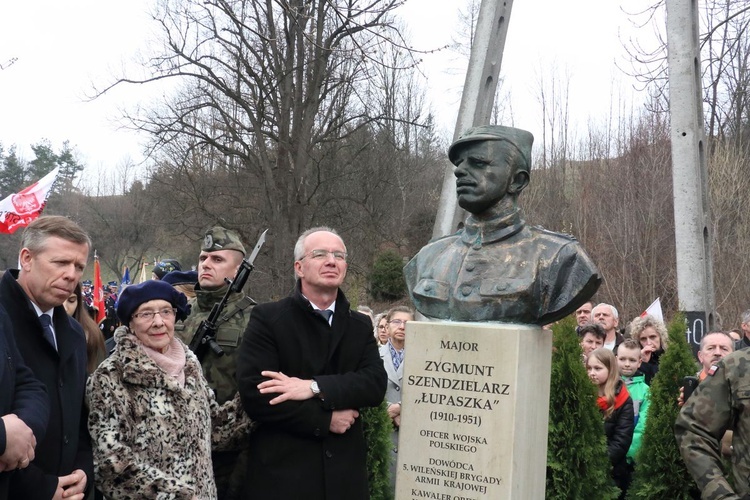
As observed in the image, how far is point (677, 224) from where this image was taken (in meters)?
7.90

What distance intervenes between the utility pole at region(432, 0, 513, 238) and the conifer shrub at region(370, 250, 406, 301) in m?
17.4

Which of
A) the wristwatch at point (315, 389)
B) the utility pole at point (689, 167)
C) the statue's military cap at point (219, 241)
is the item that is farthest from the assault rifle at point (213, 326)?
the utility pole at point (689, 167)

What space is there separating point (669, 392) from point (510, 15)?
13.2ft

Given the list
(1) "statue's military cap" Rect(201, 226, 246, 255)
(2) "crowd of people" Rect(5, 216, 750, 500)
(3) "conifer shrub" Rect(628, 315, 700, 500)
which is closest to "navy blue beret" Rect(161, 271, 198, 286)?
(1) "statue's military cap" Rect(201, 226, 246, 255)

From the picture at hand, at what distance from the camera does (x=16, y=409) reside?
125 inches

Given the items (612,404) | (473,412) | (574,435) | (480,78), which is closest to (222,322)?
(473,412)

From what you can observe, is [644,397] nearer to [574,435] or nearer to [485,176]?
[574,435]

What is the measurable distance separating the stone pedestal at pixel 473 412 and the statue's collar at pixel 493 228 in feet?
1.65

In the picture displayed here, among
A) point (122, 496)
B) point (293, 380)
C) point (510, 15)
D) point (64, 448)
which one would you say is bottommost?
point (122, 496)

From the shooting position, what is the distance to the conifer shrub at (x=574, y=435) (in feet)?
17.7

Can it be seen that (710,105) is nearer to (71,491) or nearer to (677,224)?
(677,224)

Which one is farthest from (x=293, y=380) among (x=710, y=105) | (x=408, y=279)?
(x=710, y=105)

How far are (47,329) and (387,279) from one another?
72.1 feet

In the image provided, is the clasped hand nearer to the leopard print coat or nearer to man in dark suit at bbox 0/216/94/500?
man in dark suit at bbox 0/216/94/500
